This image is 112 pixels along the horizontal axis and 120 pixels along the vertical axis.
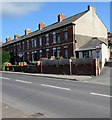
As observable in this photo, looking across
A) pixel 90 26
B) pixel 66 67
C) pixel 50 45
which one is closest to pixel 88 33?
pixel 90 26

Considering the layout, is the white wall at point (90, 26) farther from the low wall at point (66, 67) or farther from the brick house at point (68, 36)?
the low wall at point (66, 67)

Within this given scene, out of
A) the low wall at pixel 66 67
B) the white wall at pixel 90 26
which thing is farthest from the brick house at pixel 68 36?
the low wall at pixel 66 67

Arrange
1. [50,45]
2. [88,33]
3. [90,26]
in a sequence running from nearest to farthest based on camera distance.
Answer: [88,33] → [90,26] → [50,45]

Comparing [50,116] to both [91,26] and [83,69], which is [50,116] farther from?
[91,26]

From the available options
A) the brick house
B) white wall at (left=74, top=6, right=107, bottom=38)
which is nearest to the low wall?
the brick house

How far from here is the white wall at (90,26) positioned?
3269 centimetres

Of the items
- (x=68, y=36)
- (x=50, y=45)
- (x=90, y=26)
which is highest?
(x=90, y=26)

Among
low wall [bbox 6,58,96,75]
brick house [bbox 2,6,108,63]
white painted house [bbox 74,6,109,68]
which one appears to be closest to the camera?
low wall [bbox 6,58,96,75]

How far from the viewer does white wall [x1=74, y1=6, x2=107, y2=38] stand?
32.7 meters

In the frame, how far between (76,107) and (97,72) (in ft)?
44.1

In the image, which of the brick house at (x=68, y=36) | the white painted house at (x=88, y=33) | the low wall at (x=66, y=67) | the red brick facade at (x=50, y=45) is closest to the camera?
the low wall at (x=66, y=67)

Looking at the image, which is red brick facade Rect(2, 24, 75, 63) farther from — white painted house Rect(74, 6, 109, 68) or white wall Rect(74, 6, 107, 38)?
white wall Rect(74, 6, 107, 38)

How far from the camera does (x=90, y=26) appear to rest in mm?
34875

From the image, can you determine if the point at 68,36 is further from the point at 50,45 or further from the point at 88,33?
the point at 50,45
